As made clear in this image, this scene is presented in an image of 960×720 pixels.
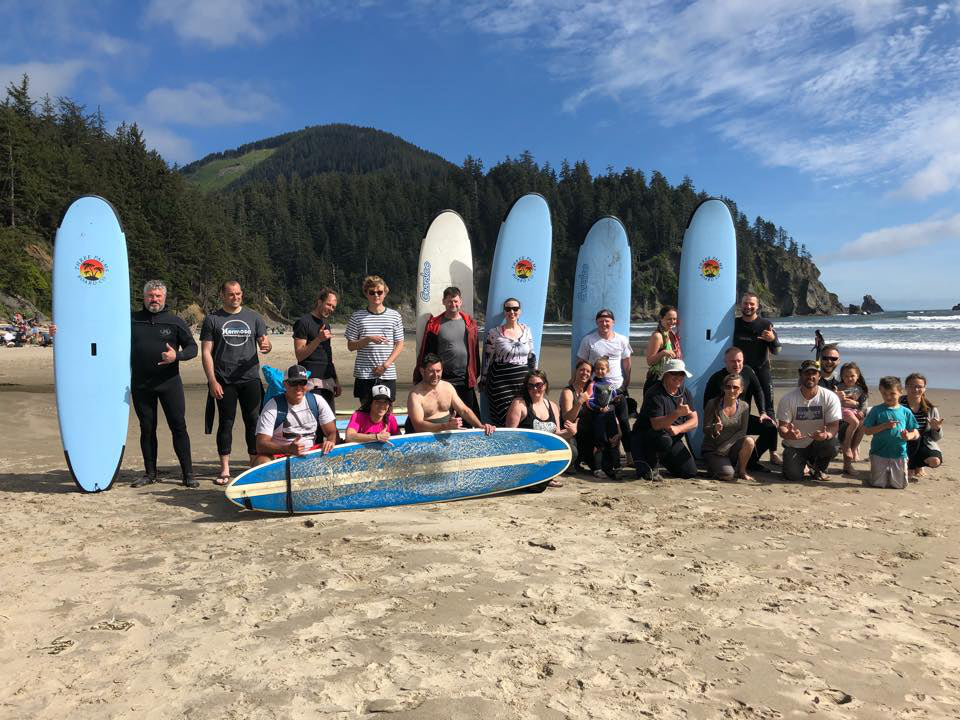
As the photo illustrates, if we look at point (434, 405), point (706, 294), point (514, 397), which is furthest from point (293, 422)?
point (706, 294)

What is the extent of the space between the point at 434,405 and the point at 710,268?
3553 mm

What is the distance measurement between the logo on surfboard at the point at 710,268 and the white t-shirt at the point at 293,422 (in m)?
4.21

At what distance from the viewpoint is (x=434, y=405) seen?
4.57 meters

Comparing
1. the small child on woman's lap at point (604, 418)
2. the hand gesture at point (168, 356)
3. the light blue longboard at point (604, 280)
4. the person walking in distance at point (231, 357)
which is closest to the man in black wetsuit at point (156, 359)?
the hand gesture at point (168, 356)

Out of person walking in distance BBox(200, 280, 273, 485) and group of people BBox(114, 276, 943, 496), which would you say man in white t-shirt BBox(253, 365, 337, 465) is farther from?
person walking in distance BBox(200, 280, 273, 485)

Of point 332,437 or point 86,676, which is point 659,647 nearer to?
point 86,676

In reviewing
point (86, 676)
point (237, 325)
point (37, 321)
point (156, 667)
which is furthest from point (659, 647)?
point (37, 321)

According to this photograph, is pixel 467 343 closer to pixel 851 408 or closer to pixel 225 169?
pixel 851 408

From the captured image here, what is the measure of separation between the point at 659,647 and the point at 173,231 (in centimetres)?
3745

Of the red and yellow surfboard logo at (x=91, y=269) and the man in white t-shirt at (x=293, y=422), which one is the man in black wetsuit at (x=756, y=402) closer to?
the man in white t-shirt at (x=293, y=422)

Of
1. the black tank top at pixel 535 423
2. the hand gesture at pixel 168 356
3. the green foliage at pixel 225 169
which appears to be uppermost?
the green foliage at pixel 225 169

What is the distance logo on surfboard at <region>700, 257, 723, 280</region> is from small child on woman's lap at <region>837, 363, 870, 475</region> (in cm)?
154

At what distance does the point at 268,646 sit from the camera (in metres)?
2.33

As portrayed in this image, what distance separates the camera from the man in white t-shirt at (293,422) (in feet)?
13.4
